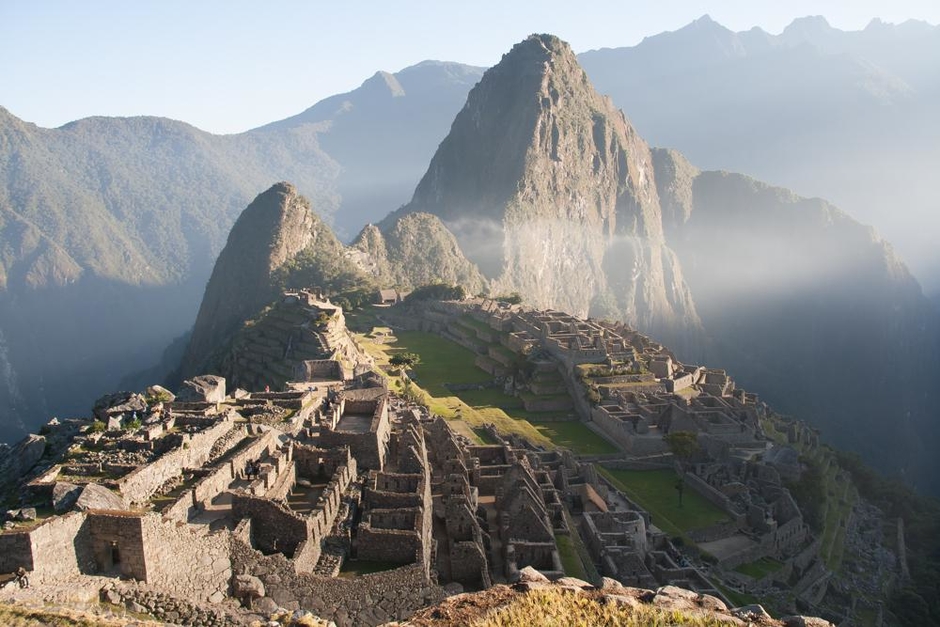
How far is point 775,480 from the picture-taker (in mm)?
39594

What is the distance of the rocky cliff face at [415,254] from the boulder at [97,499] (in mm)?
92389

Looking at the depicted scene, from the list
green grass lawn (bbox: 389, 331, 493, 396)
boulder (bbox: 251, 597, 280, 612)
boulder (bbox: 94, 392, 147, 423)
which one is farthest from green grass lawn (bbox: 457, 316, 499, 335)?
boulder (bbox: 251, 597, 280, 612)

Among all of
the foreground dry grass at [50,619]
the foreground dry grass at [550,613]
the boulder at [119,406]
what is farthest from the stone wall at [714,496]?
the foreground dry grass at [50,619]

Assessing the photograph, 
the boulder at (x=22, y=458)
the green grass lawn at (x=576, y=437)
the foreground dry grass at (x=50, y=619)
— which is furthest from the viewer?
the green grass lawn at (x=576, y=437)

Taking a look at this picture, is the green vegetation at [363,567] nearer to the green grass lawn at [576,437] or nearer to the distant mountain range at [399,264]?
the green grass lawn at [576,437]

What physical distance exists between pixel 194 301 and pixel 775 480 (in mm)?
108418

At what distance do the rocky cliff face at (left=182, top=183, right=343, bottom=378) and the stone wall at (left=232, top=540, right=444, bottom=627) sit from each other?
74.1 meters

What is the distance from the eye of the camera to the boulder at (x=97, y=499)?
13344mm

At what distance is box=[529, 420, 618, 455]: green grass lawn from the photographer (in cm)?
4288

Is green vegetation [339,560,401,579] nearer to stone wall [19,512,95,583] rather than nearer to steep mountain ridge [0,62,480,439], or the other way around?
stone wall [19,512,95,583]

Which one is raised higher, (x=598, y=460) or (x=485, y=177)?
(x=485, y=177)

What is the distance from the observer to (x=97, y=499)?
13609 millimetres

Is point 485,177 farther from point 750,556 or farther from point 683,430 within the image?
point 750,556

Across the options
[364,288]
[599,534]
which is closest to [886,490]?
[599,534]
